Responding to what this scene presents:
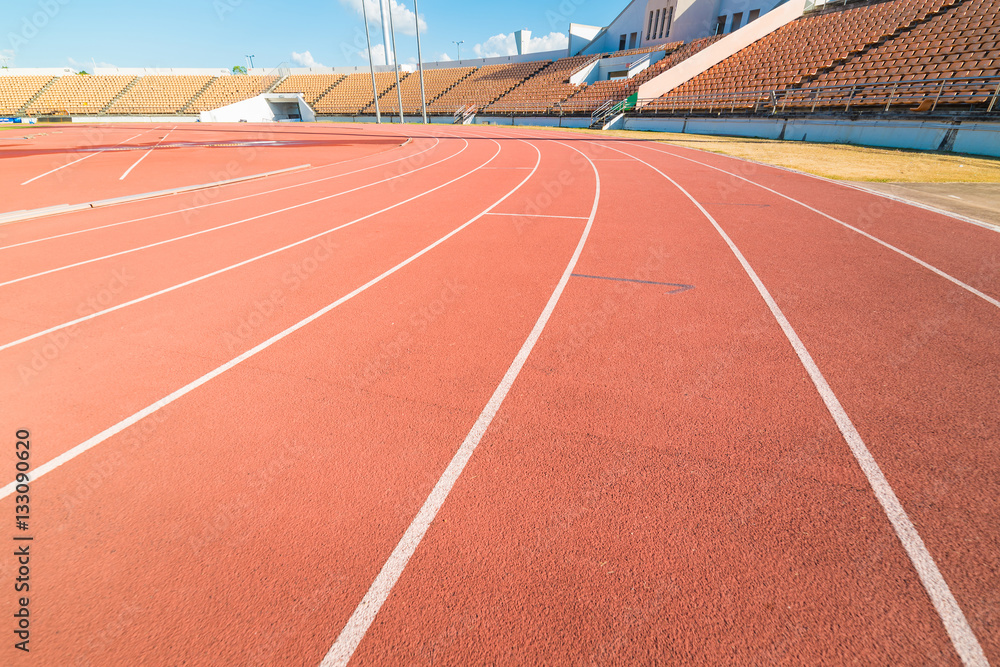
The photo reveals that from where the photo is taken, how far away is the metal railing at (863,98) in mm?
14422

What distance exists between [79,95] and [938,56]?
8801cm

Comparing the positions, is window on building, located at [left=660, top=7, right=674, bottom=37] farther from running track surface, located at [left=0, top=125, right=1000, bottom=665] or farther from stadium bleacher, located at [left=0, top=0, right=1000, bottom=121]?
running track surface, located at [left=0, top=125, right=1000, bottom=665]

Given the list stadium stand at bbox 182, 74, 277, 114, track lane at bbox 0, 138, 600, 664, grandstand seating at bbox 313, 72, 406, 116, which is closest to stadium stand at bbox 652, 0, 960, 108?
track lane at bbox 0, 138, 600, 664

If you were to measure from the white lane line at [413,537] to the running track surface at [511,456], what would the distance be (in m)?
0.01

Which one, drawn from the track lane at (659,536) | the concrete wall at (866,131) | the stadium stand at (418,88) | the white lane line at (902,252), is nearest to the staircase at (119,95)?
the stadium stand at (418,88)

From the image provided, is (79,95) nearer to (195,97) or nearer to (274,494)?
(195,97)

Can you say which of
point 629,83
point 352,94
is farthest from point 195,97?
point 629,83

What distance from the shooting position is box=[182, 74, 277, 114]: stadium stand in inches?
2199

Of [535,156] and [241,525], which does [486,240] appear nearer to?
[241,525]

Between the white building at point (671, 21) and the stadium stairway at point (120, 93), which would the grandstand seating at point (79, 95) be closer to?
the stadium stairway at point (120, 93)

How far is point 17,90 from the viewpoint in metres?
57.1

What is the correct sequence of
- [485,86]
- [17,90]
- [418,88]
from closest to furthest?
1. [485,86]
2. [418,88]
3. [17,90]

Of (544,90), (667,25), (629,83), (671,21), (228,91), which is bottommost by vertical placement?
(629,83)

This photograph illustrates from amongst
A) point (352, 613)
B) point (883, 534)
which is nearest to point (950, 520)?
point (883, 534)
